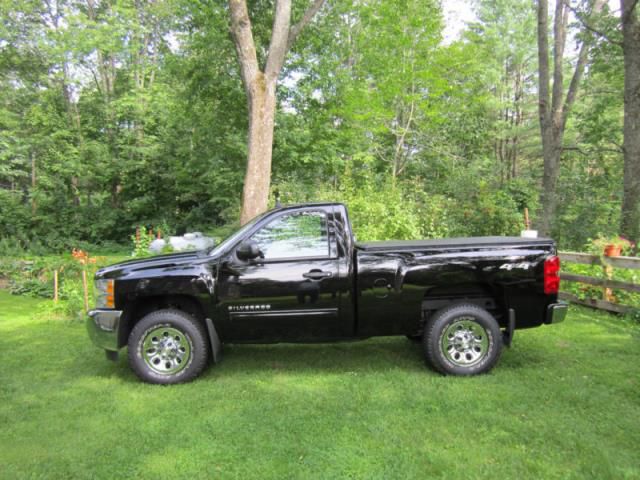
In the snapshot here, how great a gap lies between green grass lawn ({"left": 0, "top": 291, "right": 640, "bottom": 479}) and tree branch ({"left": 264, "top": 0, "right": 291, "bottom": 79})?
618 centimetres

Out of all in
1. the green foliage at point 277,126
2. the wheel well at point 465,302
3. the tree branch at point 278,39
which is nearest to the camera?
the wheel well at point 465,302

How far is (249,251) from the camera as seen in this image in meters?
4.17

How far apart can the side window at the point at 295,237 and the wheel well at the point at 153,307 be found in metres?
0.96

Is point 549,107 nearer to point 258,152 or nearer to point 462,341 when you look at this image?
point 258,152

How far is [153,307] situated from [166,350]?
51cm

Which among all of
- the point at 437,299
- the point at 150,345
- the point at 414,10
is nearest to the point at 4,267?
the point at 150,345

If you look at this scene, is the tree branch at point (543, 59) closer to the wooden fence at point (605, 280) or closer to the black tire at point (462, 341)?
the wooden fence at point (605, 280)

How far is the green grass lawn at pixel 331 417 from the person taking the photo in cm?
288

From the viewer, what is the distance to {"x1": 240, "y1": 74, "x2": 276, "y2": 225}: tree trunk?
871 centimetres

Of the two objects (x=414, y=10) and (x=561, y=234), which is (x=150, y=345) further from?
(x=414, y=10)

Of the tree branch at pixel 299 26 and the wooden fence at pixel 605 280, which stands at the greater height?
the tree branch at pixel 299 26

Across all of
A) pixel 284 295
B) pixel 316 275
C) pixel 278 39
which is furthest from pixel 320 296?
pixel 278 39

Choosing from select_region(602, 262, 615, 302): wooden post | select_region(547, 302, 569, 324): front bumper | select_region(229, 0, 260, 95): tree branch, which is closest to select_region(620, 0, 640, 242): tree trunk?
select_region(602, 262, 615, 302): wooden post

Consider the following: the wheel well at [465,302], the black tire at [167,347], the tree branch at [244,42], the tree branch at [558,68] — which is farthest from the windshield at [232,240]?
the tree branch at [558,68]
